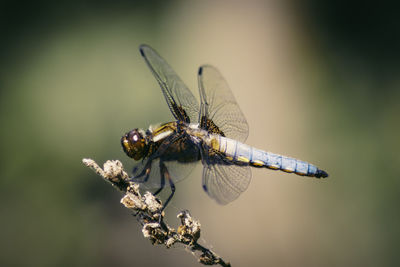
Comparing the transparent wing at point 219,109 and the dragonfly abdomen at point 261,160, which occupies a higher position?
the transparent wing at point 219,109

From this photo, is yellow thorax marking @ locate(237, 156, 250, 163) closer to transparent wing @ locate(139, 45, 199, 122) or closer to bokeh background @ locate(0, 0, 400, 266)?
transparent wing @ locate(139, 45, 199, 122)

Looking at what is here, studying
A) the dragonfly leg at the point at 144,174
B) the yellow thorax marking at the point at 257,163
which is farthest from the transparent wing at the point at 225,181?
the dragonfly leg at the point at 144,174

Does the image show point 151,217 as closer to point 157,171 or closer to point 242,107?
point 157,171

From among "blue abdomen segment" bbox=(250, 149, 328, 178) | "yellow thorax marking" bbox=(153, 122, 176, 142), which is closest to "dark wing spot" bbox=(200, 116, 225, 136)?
"yellow thorax marking" bbox=(153, 122, 176, 142)

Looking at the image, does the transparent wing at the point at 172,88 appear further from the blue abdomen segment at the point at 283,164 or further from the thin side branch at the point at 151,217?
the thin side branch at the point at 151,217

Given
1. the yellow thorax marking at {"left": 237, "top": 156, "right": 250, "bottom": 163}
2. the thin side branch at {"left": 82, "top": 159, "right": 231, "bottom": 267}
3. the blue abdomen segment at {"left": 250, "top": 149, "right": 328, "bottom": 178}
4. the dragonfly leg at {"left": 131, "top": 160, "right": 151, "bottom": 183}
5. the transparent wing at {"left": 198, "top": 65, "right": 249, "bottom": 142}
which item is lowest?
the thin side branch at {"left": 82, "top": 159, "right": 231, "bottom": 267}

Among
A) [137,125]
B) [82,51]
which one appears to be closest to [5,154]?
[137,125]
